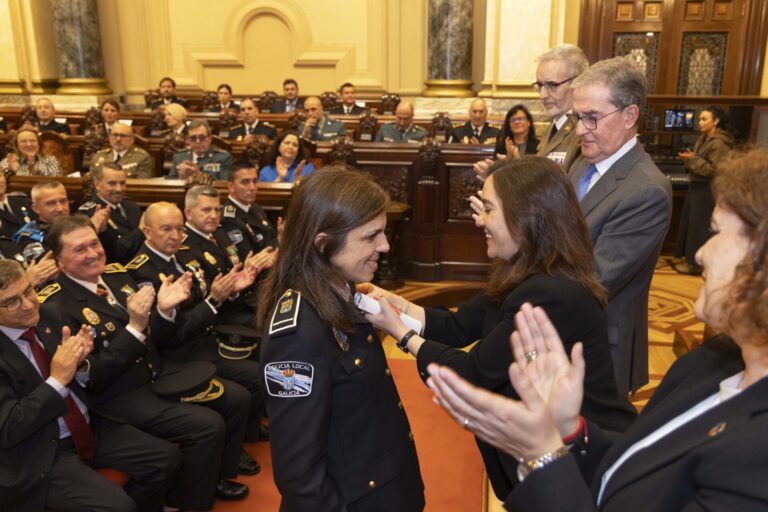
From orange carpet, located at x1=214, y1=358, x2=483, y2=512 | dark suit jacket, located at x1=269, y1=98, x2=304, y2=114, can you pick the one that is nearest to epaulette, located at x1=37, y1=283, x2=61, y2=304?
orange carpet, located at x1=214, y1=358, x2=483, y2=512

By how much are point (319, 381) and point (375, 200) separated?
0.47 meters

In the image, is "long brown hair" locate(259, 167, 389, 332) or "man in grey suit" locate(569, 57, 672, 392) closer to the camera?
"long brown hair" locate(259, 167, 389, 332)

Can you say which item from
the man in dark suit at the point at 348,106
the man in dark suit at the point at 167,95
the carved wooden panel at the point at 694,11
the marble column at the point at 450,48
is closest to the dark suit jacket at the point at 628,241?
the man in dark suit at the point at 348,106

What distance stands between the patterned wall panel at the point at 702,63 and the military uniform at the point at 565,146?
21.5ft

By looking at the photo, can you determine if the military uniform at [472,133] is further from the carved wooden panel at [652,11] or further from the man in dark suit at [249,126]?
the carved wooden panel at [652,11]

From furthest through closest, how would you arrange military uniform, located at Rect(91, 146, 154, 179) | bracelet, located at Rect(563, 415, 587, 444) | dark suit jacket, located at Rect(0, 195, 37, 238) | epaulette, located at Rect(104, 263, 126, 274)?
military uniform, located at Rect(91, 146, 154, 179) < dark suit jacket, located at Rect(0, 195, 37, 238) < epaulette, located at Rect(104, 263, 126, 274) < bracelet, located at Rect(563, 415, 587, 444)

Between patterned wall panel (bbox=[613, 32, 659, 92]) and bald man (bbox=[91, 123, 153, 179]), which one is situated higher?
patterned wall panel (bbox=[613, 32, 659, 92])

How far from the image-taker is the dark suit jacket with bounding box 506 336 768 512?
842mm

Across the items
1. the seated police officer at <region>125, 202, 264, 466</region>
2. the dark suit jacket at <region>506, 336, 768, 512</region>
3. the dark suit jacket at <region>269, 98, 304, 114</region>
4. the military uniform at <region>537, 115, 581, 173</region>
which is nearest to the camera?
the dark suit jacket at <region>506, 336, 768, 512</region>

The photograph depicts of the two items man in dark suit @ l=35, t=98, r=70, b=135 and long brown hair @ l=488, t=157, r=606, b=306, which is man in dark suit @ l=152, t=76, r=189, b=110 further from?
long brown hair @ l=488, t=157, r=606, b=306

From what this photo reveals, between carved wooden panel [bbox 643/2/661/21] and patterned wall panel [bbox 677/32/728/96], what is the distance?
1.45 ft

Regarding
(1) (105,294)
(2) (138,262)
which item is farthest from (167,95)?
(1) (105,294)

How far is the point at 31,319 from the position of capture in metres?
2.29

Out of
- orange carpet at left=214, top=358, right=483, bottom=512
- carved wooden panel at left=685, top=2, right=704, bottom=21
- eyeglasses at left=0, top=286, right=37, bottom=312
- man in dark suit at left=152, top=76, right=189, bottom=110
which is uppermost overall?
carved wooden panel at left=685, top=2, right=704, bottom=21
